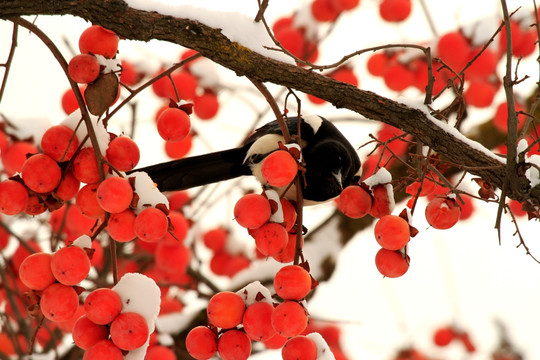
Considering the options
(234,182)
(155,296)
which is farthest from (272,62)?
(234,182)

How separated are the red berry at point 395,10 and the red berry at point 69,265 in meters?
→ 1.62

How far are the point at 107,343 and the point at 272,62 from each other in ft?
1.86

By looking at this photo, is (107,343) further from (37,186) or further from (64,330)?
(64,330)

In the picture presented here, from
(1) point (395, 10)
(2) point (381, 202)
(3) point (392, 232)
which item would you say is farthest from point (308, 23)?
(3) point (392, 232)

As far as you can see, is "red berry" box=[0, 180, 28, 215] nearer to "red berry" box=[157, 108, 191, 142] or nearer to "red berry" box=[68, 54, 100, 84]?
"red berry" box=[68, 54, 100, 84]

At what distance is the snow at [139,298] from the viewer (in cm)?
103

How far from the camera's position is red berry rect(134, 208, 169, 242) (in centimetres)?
101

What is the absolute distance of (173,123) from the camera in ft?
4.14

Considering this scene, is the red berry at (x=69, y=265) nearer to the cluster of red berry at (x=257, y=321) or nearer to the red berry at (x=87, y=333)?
the red berry at (x=87, y=333)

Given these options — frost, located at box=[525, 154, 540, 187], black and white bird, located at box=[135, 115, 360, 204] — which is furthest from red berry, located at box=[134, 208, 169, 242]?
black and white bird, located at box=[135, 115, 360, 204]

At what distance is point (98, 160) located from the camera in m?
1.00

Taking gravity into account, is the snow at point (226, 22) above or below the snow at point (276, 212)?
above

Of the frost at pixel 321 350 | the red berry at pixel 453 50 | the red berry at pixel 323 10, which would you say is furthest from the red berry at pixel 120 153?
the red berry at pixel 323 10

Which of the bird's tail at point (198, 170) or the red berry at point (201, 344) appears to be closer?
the red berry at point (201, 344)
